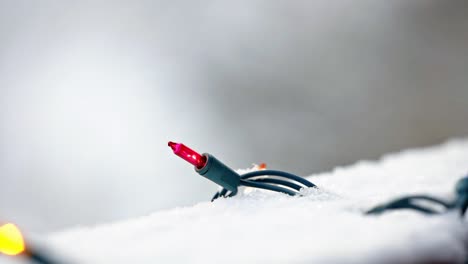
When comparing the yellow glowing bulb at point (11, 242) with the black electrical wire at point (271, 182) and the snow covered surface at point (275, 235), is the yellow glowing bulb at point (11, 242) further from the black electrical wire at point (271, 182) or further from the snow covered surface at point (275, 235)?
the black electrical wire at point (271, 182)

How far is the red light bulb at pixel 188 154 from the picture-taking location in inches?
14.6

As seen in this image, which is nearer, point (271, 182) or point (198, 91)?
point (271, 182)

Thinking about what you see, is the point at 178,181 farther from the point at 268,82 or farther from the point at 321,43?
the point at 321,43

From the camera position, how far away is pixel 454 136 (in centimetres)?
220

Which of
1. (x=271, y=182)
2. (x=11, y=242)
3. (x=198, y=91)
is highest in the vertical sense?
(x=198, y=91)

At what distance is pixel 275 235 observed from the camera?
265mm

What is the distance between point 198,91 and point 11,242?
2091 millimetres

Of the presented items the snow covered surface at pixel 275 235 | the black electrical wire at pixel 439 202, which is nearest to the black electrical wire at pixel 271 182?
the snow covered surface at pixel 275 235

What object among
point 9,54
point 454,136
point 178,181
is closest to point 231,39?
point 178,181

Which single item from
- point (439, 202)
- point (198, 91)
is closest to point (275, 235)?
point (439, 202)

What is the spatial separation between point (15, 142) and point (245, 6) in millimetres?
1267

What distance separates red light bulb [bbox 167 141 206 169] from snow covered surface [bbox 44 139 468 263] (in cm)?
4

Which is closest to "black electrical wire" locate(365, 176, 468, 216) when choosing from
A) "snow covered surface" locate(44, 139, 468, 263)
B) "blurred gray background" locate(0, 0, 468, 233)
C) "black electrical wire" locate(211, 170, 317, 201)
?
"snow covered surface" locate(44, 139, 468, 263)

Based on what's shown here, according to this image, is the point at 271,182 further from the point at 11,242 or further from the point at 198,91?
the point at 198,91
